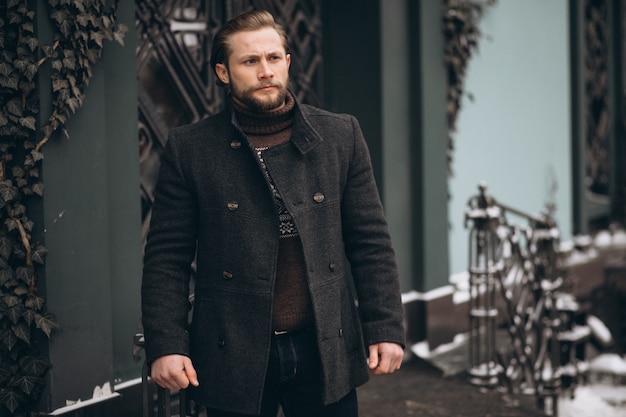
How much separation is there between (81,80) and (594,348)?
681cm

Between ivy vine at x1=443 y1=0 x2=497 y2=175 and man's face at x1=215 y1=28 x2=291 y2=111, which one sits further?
ivy vine at x1=443 y1=0 x2=497 y2=175

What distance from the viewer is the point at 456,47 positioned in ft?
23.6

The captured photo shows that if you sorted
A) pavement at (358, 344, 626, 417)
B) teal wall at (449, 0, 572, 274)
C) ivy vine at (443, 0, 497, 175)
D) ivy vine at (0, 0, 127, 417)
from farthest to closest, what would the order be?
1. teal wall at (449, 0, 572, 274)
2. ivy vine at (443, 0, 497, 175)
3. pavement at (358, 344, 626, 417)
4. ivy vine at (0, 0, 127, 417)

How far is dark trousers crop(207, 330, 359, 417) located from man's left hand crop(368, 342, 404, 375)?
16 centimetres

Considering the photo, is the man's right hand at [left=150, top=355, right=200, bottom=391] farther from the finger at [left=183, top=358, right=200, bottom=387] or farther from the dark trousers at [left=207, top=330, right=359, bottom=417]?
the dark trousers at [left=207, top=330, right=359, bottom=417]

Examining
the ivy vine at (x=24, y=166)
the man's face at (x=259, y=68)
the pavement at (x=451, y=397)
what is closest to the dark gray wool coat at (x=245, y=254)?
the man's face at (x=259, y=68)

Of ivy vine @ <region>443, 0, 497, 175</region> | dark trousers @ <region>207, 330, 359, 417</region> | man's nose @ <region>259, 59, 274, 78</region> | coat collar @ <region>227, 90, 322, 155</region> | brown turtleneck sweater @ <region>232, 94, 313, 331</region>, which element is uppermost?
ivy vine @ <region>443, 0, 497, 175</region>

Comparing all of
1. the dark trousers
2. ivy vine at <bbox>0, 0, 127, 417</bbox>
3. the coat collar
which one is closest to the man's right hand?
the dark trousers

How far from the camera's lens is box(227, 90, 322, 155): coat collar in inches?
115

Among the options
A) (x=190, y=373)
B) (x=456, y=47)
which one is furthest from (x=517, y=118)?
(x=190, y=373)

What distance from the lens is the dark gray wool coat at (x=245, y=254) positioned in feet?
9.37

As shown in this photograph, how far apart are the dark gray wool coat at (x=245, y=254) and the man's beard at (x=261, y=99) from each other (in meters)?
0.09

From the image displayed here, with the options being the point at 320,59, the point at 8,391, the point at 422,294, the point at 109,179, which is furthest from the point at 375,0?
the point at 8,391

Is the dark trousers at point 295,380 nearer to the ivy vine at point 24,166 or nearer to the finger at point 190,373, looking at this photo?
the finger at point 190,373
